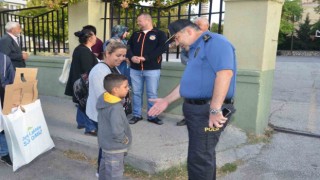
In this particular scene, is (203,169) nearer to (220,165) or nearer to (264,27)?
(220,165)

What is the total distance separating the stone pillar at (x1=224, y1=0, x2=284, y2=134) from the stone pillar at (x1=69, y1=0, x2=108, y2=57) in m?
2.81

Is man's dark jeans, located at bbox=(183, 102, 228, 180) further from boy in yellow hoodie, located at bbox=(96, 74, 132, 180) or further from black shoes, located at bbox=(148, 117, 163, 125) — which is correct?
black shoes, located at bbox=(148, 117, 163, 125)

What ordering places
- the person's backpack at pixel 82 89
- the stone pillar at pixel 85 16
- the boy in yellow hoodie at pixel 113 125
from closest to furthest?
the boy in yellow hoodie at pixel 113 125
the person's backpack at pixel 82 89
the stone pillar at pixel 85 16

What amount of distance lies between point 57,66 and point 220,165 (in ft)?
14.8

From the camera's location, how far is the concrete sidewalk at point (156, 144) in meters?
3.78

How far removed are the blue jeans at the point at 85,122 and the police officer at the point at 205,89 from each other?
6.62ft

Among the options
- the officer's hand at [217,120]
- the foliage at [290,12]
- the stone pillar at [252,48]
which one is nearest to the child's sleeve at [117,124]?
the officer's hand at [217,120]

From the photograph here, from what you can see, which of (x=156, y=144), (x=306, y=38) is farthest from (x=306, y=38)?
(x=156, y=144)

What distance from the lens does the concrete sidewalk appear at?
12.4 feet

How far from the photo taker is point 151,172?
368 centimetres

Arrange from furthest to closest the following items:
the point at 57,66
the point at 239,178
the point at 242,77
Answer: the point at 57,66 → the point at 242,77 → the point at 239,178

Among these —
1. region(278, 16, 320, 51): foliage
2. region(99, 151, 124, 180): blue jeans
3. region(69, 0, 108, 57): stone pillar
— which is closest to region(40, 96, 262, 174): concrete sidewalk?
region(99, 151, 124, 180): blue jeans

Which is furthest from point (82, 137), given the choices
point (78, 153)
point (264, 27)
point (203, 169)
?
point (264, 27)

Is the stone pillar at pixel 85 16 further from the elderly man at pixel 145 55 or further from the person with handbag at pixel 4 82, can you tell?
the person with handbag at pixel 4 82
